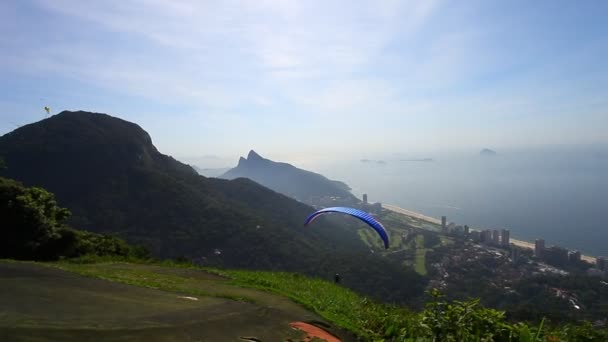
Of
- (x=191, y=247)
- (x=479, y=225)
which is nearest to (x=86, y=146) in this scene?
(x=191, y=247)

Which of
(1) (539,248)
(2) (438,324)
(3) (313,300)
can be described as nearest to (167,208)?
(3) (313,300)

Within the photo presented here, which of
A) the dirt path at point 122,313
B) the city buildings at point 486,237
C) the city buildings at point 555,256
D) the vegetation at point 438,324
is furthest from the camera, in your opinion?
the city buildings at point 486,237

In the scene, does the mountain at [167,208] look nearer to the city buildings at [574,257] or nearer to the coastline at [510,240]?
the city buildings at [574,257]

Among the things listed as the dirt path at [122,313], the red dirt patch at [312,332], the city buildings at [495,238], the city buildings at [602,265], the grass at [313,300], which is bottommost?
the city buildings at [602,265]

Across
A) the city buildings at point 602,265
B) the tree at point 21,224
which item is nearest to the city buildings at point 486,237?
the city buildings at point 602,265

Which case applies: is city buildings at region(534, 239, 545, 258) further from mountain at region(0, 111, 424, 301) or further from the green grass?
the green grass

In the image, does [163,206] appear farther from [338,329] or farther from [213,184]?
[338,329]
